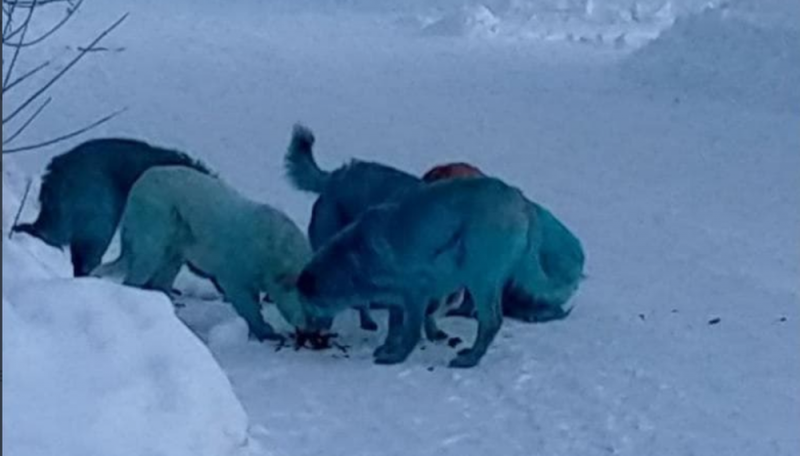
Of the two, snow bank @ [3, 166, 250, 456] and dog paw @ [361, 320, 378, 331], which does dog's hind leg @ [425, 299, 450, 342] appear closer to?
dog paw @ [361, 320, 378, 331]

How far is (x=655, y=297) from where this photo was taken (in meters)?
8.94

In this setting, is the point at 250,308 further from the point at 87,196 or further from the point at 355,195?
the point at 87,196

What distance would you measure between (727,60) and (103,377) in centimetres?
1582

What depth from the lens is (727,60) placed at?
65.0 feet

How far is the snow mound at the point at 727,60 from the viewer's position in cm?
1855

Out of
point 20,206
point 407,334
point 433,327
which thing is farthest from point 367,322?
point 20,206

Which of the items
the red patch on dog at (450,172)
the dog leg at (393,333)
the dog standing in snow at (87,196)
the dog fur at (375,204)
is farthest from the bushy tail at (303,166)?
the dog leg at (393,333)

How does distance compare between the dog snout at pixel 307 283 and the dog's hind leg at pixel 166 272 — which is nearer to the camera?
the dog snout at pixel 307 283

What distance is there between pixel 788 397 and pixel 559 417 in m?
0.99

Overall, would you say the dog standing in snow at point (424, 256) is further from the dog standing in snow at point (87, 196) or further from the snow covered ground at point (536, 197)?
the dog standing in snow at point (87, 196)

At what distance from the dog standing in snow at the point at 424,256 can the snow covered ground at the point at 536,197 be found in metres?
0.23

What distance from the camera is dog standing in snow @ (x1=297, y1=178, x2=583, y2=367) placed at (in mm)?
7270

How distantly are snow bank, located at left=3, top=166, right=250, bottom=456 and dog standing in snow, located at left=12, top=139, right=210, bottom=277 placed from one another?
2.63m

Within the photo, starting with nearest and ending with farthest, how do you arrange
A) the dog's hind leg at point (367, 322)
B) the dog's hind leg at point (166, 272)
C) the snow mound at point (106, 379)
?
the snow mound at point (106, 379) → the dog's hind leg at point (166, 272) → the dog's hind leg at point (367, 322)
